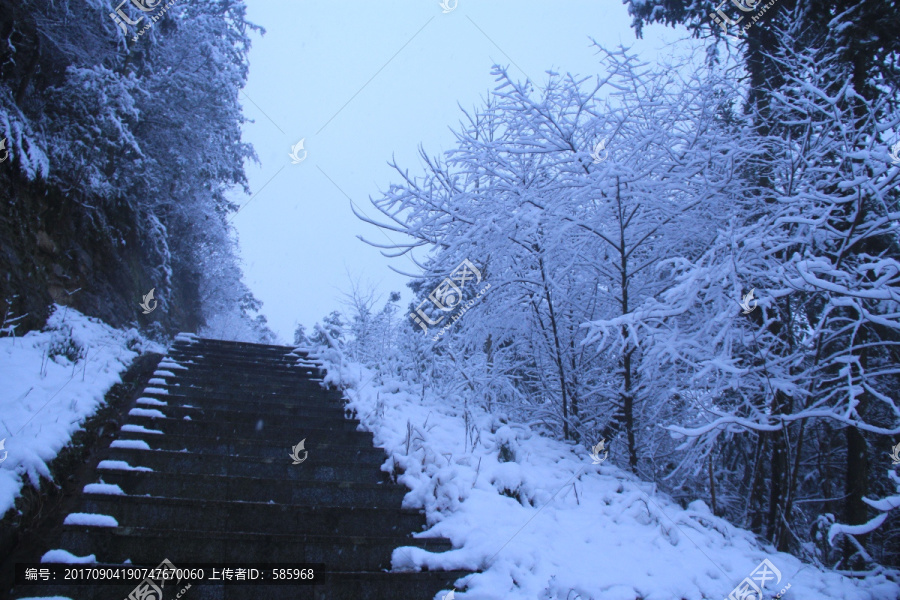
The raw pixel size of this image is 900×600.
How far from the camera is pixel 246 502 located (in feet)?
10.2

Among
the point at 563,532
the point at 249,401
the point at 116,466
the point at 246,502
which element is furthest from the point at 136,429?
the point at 563,532

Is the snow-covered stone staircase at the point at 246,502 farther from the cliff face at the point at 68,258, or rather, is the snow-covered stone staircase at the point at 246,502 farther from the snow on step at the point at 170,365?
the cliff face at the point at 68,258

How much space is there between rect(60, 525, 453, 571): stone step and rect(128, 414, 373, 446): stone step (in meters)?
1.48

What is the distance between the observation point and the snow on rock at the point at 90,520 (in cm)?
270

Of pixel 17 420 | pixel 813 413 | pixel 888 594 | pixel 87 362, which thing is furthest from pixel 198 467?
pixel 888 594

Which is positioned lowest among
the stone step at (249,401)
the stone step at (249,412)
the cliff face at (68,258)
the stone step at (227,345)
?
the stone step at (249,412)

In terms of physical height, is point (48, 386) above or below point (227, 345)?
below

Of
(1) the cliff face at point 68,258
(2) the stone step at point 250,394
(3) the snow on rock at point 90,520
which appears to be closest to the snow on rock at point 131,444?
(3) the snow on rock at point 90,520

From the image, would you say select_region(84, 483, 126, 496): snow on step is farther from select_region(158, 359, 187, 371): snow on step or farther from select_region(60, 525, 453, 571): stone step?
select_region(158, 359, 187, 371): snow on step

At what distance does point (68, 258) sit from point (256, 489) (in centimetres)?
521

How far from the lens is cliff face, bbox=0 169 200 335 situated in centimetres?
511

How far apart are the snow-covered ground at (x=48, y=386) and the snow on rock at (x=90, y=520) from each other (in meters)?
0.34

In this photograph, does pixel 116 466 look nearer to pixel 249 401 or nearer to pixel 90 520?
pixel 90 520

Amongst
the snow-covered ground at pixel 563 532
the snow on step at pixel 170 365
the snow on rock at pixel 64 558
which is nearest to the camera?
the snow on rock at pixel 64 558
